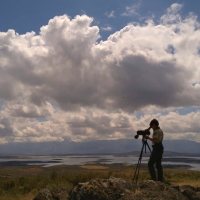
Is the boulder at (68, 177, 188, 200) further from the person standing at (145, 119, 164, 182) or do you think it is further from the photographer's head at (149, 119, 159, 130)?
the photographer's head at (149, 119, 159, 130)

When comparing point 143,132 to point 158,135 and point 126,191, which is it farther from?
point 126,191

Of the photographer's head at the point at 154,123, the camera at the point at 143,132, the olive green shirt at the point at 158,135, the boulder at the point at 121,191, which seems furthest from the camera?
the camera at the point at 143,132

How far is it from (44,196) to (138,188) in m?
3.69

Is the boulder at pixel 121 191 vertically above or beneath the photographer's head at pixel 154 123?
beneath

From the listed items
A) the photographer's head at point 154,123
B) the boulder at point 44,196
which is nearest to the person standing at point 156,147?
A: the photographer's head at point 154,123

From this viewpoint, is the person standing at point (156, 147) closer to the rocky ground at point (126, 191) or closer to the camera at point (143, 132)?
the camera at point (143, 132)

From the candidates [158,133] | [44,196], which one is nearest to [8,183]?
[44,196]

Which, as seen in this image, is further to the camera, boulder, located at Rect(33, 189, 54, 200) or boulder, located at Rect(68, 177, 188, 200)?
boulder, located at Rect(33, 189, 54, 200)

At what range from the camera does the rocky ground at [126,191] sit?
27.5ft

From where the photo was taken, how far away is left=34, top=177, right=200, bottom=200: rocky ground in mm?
8383

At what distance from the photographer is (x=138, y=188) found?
902 centimetres

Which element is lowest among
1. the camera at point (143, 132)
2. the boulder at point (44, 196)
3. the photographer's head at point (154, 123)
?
the boulder at point (44, 196)

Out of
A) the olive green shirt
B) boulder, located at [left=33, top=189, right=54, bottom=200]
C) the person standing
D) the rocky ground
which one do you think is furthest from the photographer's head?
boulder, located at [left=33, top=189, right=54, bottom=200]

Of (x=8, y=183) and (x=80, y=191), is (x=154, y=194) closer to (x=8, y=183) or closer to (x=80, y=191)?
(x=80, y=191)
